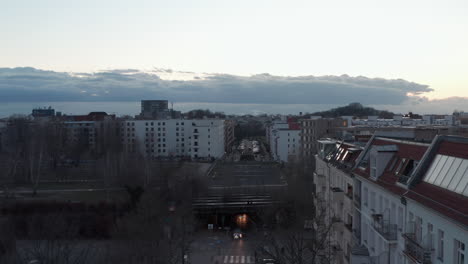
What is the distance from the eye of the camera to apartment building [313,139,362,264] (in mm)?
14023

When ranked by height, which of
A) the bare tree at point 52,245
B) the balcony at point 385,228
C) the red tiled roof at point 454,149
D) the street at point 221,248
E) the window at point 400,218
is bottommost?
the street at point 221,248

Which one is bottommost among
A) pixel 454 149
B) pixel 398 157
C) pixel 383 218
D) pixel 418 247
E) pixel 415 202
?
pixel 383 218

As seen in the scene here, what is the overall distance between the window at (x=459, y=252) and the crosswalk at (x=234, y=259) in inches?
633

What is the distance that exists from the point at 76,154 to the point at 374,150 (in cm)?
4846

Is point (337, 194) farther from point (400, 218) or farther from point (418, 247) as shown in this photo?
point (418, 247)

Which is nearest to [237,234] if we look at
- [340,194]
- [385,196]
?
[340,194]

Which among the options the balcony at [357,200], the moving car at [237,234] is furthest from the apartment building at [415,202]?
the moving car at [237,234]

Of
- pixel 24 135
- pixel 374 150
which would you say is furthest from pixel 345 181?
pixel 24 135

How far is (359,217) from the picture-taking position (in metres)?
12.9

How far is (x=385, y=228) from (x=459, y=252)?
10.7ft

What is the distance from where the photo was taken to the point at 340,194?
15.3m

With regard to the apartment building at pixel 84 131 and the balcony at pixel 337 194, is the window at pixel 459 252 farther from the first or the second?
the apartment building at pixel 84 131

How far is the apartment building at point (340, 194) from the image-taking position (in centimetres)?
1402

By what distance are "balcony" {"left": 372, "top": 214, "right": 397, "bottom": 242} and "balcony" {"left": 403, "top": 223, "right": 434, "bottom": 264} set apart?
97 cm
